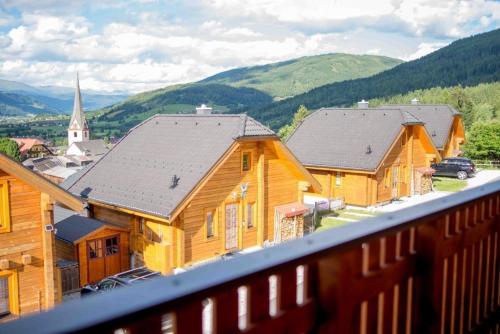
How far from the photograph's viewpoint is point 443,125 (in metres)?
39.3

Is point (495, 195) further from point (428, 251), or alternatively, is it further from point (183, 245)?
point (183, 245)

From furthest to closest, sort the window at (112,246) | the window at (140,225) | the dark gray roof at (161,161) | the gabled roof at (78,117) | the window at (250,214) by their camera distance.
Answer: the gabled roof at (78,117) → the window at (250,214) → the window at (140,225) → the dark gray roof at (161,161) → the window at (112,246)

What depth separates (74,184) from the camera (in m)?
20.6

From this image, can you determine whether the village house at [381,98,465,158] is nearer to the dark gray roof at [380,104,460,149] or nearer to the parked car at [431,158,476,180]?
the dark gray roof at [380,104,460,149]

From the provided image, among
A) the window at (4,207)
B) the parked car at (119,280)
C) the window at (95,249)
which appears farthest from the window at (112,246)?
the window at (4,207)

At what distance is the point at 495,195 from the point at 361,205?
76.9 feet

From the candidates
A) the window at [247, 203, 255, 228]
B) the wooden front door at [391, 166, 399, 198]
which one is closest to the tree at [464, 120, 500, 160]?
the wooden front door at [391, 166, 399, 198]

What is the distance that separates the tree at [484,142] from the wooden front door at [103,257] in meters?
34.7

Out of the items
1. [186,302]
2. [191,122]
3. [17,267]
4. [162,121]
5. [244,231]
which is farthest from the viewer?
[162,121]

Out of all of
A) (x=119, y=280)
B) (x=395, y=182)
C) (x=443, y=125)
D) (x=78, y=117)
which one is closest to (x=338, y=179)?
(x=395, y=182)

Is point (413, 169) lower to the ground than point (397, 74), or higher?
lower

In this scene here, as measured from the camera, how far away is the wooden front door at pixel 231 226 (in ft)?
61.3

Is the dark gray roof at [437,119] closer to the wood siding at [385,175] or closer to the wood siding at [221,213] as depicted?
the wood siding at [385,175]

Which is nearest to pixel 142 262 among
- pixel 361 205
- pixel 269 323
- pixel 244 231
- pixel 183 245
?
pixel 183 245
